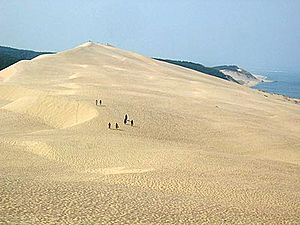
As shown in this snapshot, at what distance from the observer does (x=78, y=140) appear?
24.4 meters

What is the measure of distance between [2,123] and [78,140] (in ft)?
32.1

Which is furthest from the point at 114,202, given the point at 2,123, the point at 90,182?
the point at 2,123

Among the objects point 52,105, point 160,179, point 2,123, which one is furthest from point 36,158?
point 52,105

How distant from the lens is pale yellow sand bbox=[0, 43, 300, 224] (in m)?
12.5

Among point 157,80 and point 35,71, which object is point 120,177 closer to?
point 157,80

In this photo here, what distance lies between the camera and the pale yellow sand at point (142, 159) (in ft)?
41.2

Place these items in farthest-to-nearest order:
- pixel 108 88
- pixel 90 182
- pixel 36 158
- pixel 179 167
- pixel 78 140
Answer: pixel 108 88 < pixel 78 140 < pixel 36 158 < pixel 179 167 < pixel 90 182

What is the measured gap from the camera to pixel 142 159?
20.8m

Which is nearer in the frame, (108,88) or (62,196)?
(62,196)

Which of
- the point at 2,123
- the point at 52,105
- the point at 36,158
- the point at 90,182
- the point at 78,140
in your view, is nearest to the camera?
the point at 90,182

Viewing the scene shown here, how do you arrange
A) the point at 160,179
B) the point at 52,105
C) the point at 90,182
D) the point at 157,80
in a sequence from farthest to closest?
the point at 157,80 → the point at 52,105 → the point at 160,179 → the point at 90,182

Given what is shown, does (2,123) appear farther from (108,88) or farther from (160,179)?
(160,179)

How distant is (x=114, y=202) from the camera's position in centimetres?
1305

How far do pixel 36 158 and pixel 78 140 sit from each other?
3.31 metres
